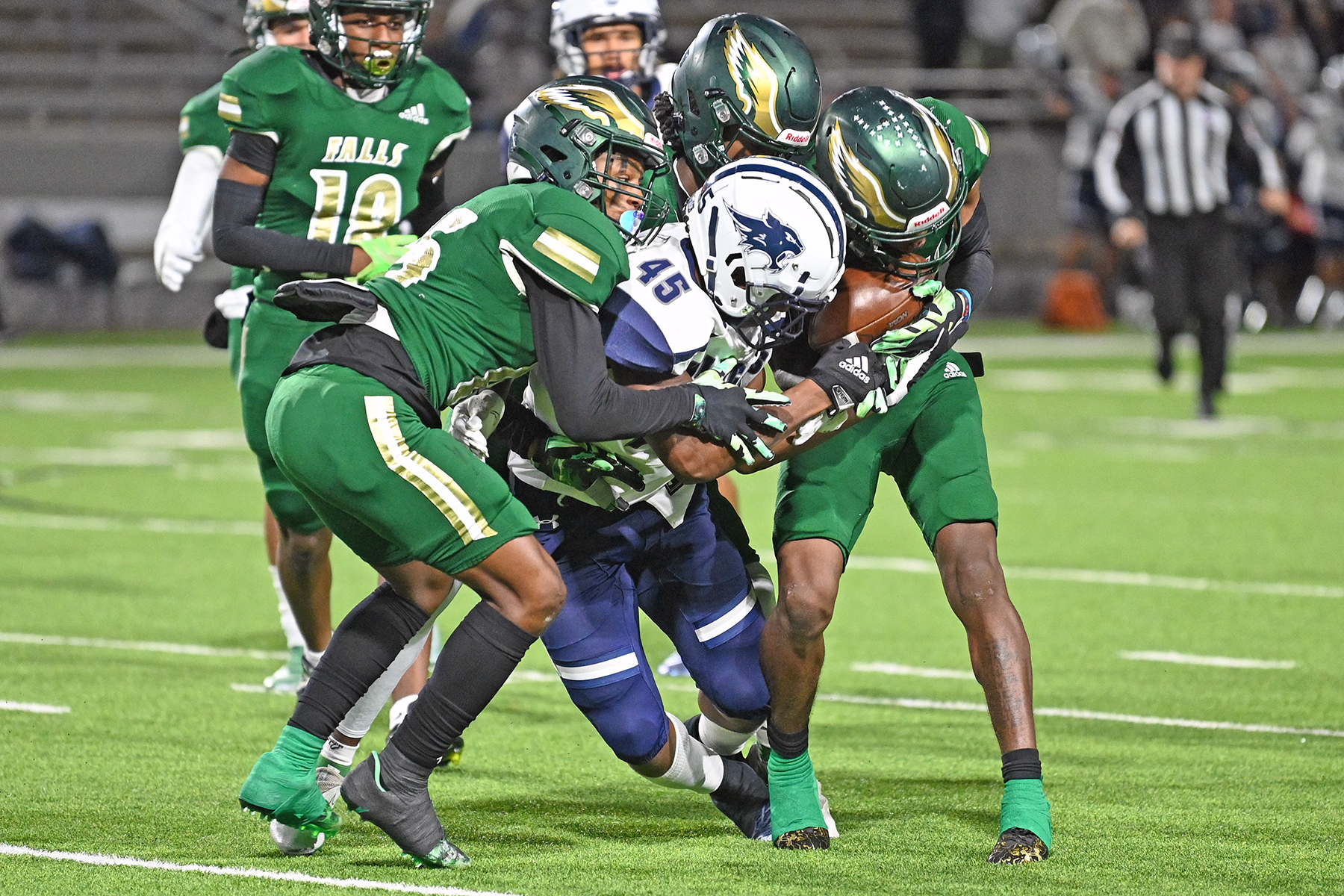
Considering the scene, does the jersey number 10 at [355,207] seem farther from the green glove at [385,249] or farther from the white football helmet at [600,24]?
the white football helmet at [600,24]

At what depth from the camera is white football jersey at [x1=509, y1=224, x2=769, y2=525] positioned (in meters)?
3.89

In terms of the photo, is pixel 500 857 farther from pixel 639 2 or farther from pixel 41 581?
pixel 41 581

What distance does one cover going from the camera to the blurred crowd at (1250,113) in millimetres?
17906

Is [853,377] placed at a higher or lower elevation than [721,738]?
higher

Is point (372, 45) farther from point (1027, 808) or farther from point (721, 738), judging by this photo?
point (1027, 808)

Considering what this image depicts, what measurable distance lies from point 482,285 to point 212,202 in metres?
2.19

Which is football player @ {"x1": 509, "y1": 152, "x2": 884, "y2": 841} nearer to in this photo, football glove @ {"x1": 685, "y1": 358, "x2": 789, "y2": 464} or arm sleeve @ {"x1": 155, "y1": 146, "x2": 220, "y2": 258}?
football glove @ {"x1": 685, "y1": 358, "x2": 789, "y2": 464}

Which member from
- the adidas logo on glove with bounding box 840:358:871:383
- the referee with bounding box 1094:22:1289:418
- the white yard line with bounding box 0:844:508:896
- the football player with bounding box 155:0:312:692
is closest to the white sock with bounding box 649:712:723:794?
the white yard line with bounding box 0:844:508:896

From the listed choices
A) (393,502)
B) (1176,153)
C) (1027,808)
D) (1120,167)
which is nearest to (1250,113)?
(1120,167)

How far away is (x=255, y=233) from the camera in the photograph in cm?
514

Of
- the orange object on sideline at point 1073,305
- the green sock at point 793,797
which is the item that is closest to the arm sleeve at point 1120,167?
the orange object on sideline at point 1073,305

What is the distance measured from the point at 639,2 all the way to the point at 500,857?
310cm

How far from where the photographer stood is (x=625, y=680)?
4.14m

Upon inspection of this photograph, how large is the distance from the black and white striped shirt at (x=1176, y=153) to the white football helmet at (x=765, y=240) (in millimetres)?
8592
